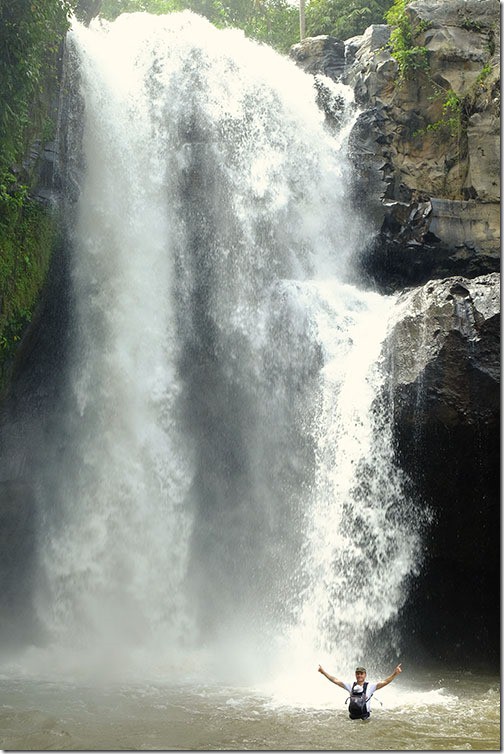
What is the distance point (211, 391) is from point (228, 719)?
6502 mm

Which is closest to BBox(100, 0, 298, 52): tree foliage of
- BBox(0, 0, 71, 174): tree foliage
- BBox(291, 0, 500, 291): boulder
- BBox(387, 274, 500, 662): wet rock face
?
BBox(291, 0, 500, 291): boulder

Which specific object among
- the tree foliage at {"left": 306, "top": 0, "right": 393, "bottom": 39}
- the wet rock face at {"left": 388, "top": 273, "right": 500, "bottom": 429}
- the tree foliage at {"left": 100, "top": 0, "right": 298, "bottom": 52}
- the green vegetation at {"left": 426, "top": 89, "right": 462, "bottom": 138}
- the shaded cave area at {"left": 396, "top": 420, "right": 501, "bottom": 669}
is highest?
the tree foliage at {"left": 100, "top": 0, "right": 298, "bottom": 52}

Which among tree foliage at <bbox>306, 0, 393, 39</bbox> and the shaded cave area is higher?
tree foliage at <bbox>306, 0, 393, 39</bbox>

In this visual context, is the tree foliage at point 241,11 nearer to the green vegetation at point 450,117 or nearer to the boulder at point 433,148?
the boulder at point 433,148

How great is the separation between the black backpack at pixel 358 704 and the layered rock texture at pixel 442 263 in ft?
12.8

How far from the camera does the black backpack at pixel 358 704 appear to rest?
316 inches

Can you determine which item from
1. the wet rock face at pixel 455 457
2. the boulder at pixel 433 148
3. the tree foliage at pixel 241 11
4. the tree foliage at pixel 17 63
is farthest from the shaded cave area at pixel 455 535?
the tree foliage at pixel 241 11

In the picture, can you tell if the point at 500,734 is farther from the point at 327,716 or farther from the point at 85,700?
the point at 85,700

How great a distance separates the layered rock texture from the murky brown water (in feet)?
7.00

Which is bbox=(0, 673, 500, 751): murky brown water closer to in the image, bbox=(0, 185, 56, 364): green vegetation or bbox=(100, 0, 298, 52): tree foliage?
bbox=(0, 185, 56, 364): green vegetation

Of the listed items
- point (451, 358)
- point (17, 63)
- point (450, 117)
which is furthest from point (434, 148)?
point (17, 63)

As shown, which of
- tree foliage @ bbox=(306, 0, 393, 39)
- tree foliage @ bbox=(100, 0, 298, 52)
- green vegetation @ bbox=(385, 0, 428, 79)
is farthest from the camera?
tree foliage @ bbox=(100, 0, 298, 52)

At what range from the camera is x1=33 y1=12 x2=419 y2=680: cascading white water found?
12203 millimetres

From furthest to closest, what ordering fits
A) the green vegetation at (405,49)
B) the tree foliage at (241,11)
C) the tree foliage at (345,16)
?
1. the tree foliage at (241,11)
2. the tree foliage at (345,16)
3. the green vegetation at (405,49)
